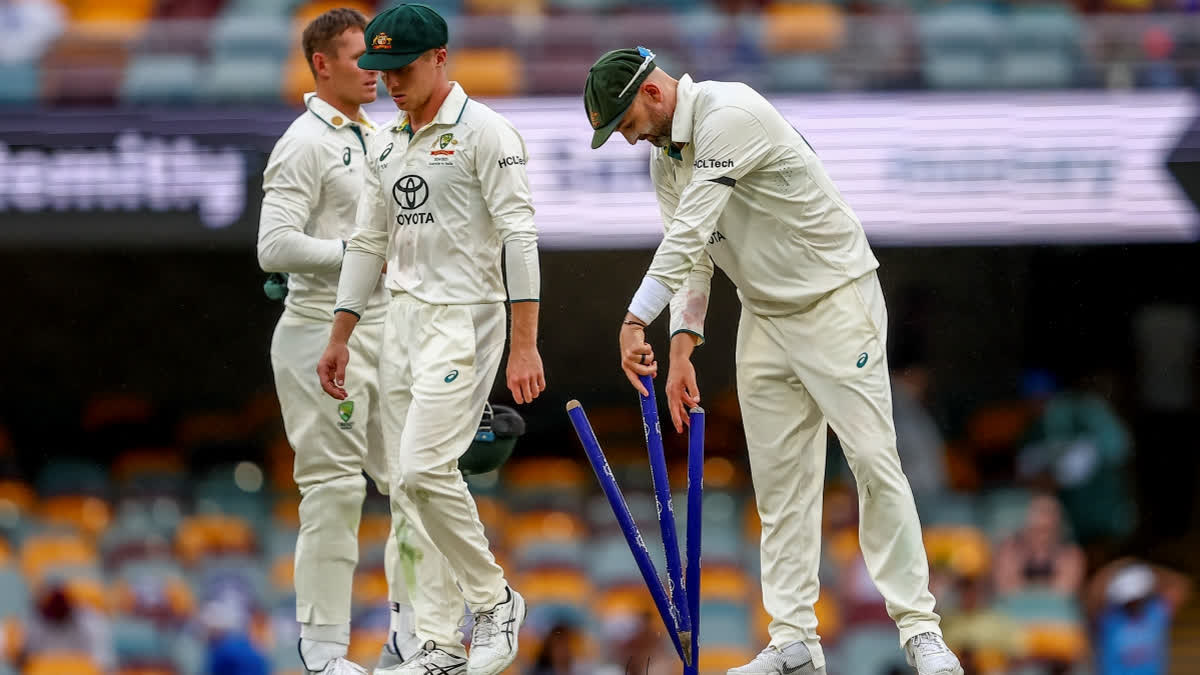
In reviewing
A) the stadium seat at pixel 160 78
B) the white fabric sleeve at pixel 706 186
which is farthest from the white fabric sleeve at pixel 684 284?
the stadium seat at pixel 160 78

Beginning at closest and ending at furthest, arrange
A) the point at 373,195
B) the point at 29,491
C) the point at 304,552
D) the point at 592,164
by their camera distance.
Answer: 1. the point at 373,195
2. the point at 304,552
3. the point at 592,164
4. the point at 29,491

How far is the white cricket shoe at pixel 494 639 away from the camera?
5.13 metres

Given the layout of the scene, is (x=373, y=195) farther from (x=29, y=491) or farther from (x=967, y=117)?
(x=29, y=491)

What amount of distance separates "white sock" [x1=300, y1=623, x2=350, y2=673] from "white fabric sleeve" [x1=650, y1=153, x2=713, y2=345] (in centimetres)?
154

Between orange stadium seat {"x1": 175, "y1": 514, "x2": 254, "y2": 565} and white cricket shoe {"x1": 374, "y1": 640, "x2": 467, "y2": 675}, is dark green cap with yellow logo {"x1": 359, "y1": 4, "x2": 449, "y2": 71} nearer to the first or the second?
white cricket shoe {"x1": 374, "y1": 640, "x2": 467, "y2": 675}

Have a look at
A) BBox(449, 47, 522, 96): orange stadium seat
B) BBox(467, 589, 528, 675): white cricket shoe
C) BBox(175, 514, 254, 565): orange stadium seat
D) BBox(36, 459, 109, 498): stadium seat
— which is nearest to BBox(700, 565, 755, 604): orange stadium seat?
BBox(175, 514, 254, 565): orange stadium seat

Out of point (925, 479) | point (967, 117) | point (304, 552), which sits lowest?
point (925, 479)

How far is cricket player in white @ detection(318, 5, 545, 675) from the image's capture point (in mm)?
5145

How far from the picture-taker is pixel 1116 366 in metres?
10.1

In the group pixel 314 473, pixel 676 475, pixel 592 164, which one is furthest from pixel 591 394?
pixel 314 473

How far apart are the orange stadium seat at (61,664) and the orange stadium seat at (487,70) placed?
3539 mm

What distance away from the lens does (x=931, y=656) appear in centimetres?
495

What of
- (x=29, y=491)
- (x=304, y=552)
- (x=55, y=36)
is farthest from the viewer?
(x=29, y=491)

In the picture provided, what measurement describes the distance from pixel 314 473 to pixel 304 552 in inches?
10.0
